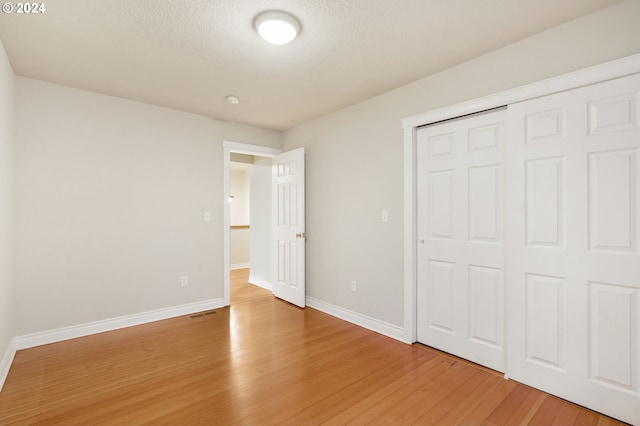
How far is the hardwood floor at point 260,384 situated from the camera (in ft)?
6.26

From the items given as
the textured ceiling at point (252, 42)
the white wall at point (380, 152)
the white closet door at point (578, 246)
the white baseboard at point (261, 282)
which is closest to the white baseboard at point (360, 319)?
the white wall at point (380, 152)

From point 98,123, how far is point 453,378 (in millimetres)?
4304

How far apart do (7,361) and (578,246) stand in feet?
14.8

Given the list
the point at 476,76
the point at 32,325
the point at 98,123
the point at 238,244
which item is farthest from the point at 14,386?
the point at 238,244

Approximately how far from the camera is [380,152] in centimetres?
331

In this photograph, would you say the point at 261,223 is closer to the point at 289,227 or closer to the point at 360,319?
the point at 289,227

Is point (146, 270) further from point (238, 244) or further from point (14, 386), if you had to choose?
point (238, 244)

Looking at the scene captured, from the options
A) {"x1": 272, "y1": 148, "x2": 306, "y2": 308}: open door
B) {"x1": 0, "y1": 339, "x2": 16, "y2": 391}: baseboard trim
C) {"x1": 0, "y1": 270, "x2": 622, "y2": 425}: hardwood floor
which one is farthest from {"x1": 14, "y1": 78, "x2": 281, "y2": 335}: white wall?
{"x1": 272, "y1": 148, "x2": 306, "y2": 308}: open door

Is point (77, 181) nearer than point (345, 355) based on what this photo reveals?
No

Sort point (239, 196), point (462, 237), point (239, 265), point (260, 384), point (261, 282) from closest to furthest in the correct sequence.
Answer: point (260, 384), point (462, 237), point (261, 282), point (239, 265), point (239, 196)

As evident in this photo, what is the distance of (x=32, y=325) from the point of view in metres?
2.95

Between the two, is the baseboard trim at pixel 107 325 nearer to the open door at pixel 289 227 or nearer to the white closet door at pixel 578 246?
the open door at pixel 289 227

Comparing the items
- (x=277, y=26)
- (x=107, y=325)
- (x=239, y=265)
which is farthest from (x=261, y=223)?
(x=277, y=26)

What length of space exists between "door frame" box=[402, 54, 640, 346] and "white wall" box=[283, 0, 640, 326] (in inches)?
2.6
